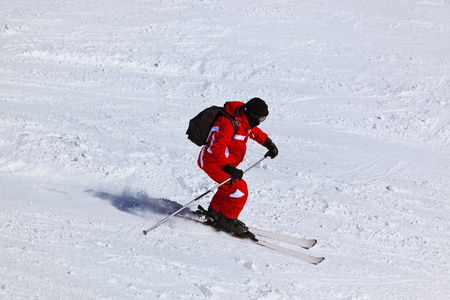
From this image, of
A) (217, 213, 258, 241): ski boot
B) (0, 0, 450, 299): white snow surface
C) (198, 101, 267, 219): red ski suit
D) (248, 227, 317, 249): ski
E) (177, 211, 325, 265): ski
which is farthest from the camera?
(248, 227, 317, 249): ski

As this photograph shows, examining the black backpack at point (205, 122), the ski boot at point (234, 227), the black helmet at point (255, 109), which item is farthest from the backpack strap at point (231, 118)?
the ski boot at point (234, 227)

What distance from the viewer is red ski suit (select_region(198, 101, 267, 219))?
5430 millimetres

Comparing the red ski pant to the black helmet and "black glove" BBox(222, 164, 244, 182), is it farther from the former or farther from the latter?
the black helmet

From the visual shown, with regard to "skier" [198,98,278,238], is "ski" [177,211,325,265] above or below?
below

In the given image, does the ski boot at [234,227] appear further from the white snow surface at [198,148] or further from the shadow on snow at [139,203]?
the shadow on snow at [139,203]

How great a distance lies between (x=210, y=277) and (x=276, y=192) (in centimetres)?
264

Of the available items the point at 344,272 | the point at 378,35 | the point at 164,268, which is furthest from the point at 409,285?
the point at 378,35

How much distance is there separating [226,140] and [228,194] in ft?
2.78

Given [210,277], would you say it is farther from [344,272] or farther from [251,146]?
[251,146]

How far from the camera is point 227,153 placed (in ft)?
19.2

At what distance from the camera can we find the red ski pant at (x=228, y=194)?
229 inches

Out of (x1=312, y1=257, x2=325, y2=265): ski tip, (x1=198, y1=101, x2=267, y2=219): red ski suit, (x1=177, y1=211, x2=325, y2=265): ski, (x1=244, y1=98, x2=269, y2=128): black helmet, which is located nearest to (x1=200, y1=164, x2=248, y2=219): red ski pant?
(x1=198, y1=101, x2=267, y2=219): red ski suit

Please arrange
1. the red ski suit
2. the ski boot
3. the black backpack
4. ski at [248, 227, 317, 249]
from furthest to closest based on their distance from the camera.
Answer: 1. ski at [248, 227, 317, 249]
2. the ski boot
3. the black backpack
4. the red ski suit

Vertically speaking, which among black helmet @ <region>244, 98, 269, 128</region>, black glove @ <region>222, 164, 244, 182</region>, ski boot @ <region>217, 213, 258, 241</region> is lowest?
ski boot @ <region>217, 213, 258, 241</region>
